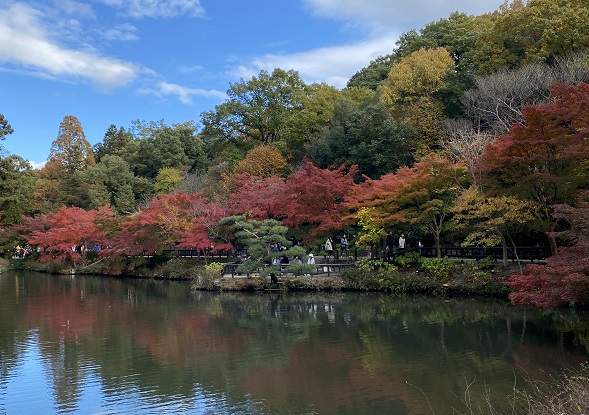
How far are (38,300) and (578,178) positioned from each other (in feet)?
77.3

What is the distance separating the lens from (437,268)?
21469 mm

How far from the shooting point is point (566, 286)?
11.1 meters

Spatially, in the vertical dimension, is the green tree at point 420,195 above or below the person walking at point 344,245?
above

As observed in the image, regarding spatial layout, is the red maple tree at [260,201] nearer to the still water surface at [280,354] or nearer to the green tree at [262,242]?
the green tree at [262,242]

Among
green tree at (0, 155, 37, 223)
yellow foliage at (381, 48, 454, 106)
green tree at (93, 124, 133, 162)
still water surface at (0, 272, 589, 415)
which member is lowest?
still water surface at (0, 272, 589, 415)

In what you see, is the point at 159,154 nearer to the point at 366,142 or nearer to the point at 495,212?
the point at 366,142

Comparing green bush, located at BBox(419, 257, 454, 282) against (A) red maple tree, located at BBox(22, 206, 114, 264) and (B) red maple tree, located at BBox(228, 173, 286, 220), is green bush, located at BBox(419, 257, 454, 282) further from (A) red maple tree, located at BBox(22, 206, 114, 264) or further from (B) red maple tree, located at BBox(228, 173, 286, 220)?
(A) red maple tree, located at BBox(22, 206, 114, 264)

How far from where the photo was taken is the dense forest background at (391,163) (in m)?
17.3

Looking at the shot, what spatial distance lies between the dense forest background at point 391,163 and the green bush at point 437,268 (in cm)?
132

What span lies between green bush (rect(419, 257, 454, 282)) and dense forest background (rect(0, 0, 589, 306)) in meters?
1.32

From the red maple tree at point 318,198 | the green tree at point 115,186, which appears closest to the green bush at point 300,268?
the red maple tree at point 318,198


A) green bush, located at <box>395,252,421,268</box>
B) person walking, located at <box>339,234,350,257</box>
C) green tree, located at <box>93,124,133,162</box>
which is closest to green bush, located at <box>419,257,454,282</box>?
green bush, located at <box>395,252,421,268</box>

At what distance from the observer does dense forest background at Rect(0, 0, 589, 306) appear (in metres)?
17.3

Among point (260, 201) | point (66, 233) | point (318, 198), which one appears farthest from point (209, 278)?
point (66, 233)
